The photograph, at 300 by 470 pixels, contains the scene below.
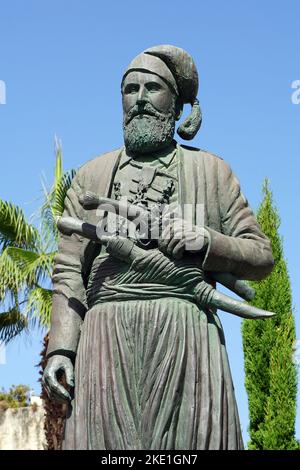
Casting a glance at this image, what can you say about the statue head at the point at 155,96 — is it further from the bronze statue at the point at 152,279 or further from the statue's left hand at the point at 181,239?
the statue's left hand at the point at 181,239

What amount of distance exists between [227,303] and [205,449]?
0.89m

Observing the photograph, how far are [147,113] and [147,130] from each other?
0.11m

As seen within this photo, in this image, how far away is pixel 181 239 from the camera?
6.00 metres

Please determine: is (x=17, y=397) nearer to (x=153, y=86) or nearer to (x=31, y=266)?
(x=31, y=266)

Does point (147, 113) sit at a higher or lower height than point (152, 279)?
higher

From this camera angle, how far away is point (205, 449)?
573 centimetres

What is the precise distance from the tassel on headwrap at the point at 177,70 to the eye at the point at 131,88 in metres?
0.10

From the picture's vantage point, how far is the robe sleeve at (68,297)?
20.3 ft

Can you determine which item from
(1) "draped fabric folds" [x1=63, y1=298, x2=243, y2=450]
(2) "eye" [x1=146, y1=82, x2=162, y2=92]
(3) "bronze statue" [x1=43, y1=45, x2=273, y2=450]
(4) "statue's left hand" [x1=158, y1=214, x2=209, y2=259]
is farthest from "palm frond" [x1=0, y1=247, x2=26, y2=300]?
(4) "statue's left hand" [x1=158, y1=214, x2=209, y2=259]

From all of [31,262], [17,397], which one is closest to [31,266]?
[31,262]

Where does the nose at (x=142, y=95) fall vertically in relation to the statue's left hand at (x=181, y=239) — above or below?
above

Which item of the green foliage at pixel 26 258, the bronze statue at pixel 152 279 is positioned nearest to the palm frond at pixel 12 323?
the green foliage at pixel 26 258

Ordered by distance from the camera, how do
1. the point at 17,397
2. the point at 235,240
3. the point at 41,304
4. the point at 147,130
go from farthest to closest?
the point at 17,397 < the point at 41,304 < the point at 147,130 < the point at 235,240
